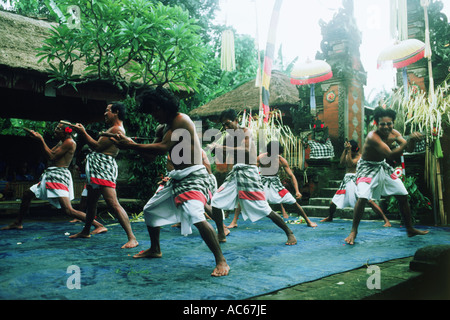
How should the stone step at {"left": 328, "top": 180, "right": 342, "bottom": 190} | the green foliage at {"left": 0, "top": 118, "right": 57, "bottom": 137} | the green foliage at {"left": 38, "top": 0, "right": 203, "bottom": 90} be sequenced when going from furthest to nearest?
1. the green foliage at {"left": 0, "top": 118, "right": 57, "bottom": 137}
2. the stone step at {"left": 328, "top": 180, "right": 342, "bottom": 190}
3. the green foliage at {"left": 38, "top": 0, "right": 203, "bottom": 90}

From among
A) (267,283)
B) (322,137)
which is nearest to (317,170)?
(322,137)

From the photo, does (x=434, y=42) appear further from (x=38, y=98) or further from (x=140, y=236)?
(x=38, y=98)

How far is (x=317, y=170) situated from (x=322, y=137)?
4.26ft

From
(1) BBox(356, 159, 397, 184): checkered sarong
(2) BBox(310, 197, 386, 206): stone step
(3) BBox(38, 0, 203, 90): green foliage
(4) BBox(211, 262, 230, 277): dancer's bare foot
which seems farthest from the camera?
(2) BBox(310, 197, 386, 206): stone step

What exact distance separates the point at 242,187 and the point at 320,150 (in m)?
5.86

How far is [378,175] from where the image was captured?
4969 millimetres

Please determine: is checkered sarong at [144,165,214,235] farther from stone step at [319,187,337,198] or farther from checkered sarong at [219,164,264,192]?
stone step at [319,187,337,198]

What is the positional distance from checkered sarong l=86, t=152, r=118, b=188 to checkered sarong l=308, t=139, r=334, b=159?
257 inches

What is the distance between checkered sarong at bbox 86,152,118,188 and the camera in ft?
15.4

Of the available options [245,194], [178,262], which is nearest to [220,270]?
[178,262]

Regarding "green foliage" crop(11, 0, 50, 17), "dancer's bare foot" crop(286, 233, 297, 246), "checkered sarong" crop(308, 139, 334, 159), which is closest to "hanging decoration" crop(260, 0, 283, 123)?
"checkered sarong" crop(308, 139, 334, 159)

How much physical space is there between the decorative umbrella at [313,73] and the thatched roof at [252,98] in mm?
2133

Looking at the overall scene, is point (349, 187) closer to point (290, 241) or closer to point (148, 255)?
point (290, 241)

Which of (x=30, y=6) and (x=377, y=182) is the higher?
(x=30, y=6)
